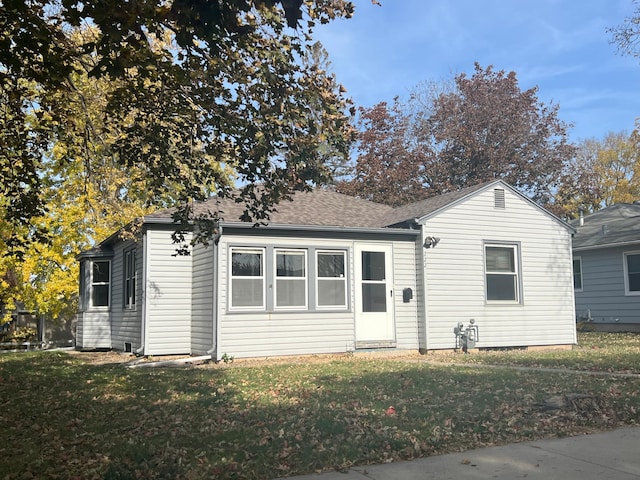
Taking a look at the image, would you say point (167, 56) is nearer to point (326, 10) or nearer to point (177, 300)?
point (326, 10)

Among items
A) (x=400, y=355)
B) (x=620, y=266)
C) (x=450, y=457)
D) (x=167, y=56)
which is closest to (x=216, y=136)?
(x=167, y=56)

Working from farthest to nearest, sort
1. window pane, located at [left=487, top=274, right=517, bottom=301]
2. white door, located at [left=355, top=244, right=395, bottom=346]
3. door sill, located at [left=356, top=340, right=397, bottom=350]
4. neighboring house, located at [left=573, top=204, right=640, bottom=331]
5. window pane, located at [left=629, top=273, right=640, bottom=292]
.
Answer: neighboring house, located at [left=573, top=204, right=640, bottom=331] < window pane, located at [left=629, top=273, right=640, bottom=292] < window pane, located at [left=487, top=274, right=517, bottom=301] < white door, located at [left=355, top=244, right=395, bottom=346] < door sill, located at [left=356, top=340, right=397, bottom=350]

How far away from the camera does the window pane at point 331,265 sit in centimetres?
1426

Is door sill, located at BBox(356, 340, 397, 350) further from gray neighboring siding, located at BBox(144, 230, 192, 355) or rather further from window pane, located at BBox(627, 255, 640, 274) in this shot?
window pane, located at BBox(627, 255, 640, 274)

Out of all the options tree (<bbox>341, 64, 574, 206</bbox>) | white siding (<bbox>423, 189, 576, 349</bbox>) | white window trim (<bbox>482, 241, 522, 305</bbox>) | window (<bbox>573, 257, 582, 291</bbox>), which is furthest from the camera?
tree (<bbox>341, 64, 574, 206</bbox>)

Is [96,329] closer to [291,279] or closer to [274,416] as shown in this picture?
[291,279]

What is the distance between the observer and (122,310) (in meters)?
16.5

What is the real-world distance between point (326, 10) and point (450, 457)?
15.8ft

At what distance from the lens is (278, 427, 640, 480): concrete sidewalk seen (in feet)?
16.6

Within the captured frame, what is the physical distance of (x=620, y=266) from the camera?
2047cm

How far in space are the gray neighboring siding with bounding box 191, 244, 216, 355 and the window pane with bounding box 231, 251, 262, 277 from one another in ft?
1.61

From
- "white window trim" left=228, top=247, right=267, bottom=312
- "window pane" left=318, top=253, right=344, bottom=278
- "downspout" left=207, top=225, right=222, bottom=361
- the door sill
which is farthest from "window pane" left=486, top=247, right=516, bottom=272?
"downspout" left=207, top=225, right=222, bottom=361

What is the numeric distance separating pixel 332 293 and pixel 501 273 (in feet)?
15.3

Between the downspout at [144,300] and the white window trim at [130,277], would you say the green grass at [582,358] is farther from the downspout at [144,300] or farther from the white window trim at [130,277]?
the white window trim at [130,277]
